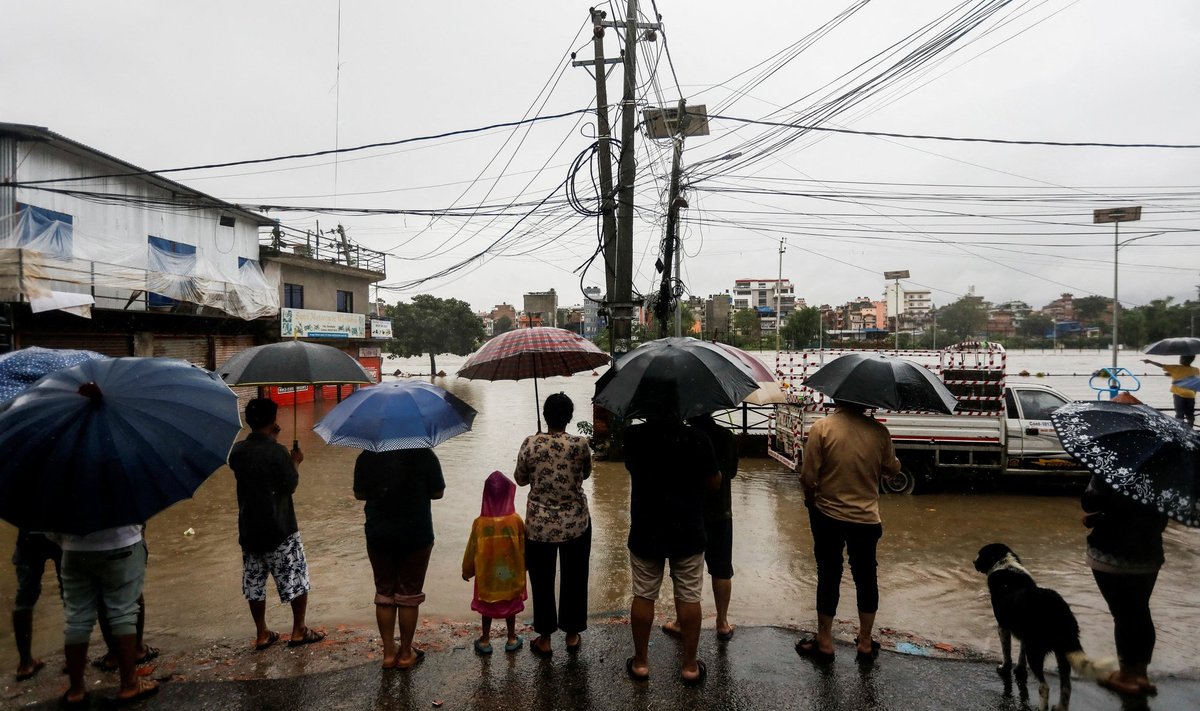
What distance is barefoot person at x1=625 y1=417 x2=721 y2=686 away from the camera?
11.0 ft

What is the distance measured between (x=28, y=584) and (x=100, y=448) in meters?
1.94

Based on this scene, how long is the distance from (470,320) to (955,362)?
4492cm

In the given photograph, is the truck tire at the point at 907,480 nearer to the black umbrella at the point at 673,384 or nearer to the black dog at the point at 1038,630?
the black dog at the point at 1038,630

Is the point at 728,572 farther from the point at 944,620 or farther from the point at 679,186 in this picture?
the point at 679,186

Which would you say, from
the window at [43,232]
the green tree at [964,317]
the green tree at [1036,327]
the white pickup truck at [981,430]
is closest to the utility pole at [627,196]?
the white pickup truck at [981,430]

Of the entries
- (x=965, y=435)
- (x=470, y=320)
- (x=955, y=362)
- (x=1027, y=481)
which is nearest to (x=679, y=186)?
(x=955, y=362)

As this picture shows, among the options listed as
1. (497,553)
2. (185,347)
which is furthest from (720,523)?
(185,347)

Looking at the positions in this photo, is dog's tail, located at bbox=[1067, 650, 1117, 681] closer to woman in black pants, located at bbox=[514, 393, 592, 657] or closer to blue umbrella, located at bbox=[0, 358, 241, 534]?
woman in black pants, located at bbox=[514, 393, 592, 657]

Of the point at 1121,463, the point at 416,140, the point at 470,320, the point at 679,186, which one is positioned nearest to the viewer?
the point at 1121,463

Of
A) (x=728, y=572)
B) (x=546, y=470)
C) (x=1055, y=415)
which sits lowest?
(x=728, y=572)

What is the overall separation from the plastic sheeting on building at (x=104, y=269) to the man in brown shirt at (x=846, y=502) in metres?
16.8

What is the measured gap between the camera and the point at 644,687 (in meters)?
3.41

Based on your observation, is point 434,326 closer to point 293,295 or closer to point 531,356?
point 293,295

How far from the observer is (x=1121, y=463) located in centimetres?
303
